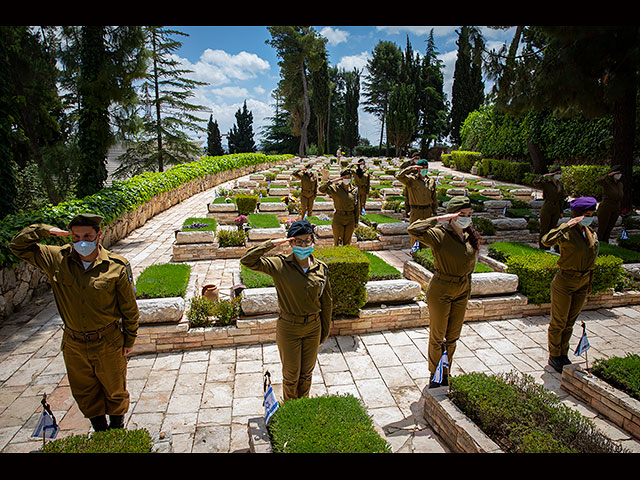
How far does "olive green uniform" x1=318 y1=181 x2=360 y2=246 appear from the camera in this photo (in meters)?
8.65

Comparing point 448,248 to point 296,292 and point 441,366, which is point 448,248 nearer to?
point 441,366

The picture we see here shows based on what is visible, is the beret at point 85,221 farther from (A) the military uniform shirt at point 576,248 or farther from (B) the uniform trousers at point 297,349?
(A) the military uniform shirt at point 576,248

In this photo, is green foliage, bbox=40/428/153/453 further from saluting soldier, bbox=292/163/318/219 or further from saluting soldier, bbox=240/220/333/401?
saluting soldier, bbox=292/163/318/219

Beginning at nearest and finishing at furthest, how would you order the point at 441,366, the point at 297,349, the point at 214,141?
1. the point at 297,349
2. the point at 441,366
3. the point at 214,141

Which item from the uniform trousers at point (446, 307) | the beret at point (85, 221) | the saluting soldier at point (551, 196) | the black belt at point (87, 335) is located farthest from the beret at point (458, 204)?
the saluting soldier at point (551, 196)

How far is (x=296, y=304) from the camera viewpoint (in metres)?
3.74

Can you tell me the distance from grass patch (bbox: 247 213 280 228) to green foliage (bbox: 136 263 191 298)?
3803mm

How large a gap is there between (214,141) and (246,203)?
43.4 meters

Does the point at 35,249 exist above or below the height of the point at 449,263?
above

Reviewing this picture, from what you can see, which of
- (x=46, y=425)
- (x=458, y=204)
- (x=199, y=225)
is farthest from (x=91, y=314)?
(x=199, y=225)

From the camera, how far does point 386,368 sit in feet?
17.4

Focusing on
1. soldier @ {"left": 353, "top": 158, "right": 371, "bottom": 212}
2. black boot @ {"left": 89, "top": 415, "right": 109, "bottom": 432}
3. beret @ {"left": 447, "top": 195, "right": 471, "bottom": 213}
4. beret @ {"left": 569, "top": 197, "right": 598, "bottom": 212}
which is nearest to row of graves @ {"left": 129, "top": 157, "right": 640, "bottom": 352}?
soldier @ {"left": 353, "top": 158, "right": 371, "bottom": 212}
